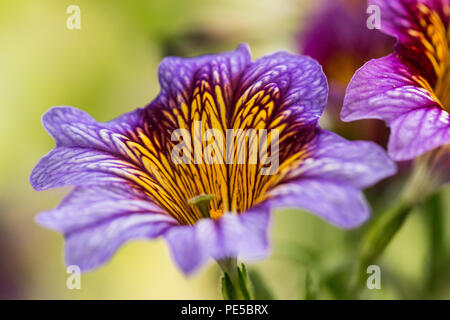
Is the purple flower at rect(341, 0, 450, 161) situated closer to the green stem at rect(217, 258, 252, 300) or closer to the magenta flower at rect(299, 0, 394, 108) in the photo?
the green stem at rect(217, 258, 252, 300)

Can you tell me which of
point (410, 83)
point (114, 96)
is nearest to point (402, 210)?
point (410, 83)

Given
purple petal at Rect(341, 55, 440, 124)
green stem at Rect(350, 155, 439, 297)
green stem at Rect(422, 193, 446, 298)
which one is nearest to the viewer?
purple petal at Rect(341, 55, 440, 124)

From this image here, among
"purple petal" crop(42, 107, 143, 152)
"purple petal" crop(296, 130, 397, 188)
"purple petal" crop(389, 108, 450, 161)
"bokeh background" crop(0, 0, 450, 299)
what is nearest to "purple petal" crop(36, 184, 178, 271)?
"purple petal" crop(42, 107, 143, 152)

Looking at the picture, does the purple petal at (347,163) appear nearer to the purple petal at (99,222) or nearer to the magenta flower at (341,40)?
the purple petal at (99,222)

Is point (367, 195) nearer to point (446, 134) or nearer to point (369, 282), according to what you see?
point (369, 282)

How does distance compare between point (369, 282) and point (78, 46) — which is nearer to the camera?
point (369, 282)

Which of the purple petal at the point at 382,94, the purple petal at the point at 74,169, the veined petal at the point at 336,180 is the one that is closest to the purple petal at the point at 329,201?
the veined petal at the point at 336,180

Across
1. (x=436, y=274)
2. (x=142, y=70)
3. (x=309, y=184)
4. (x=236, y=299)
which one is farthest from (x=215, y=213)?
(x=142, y=70)
